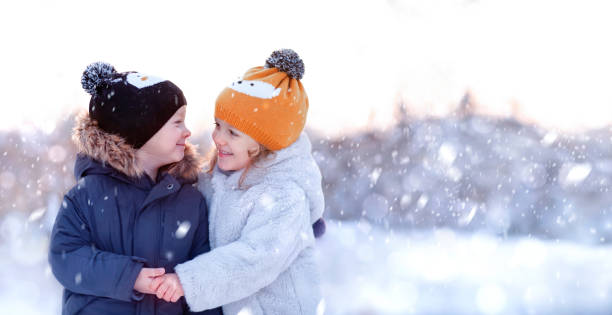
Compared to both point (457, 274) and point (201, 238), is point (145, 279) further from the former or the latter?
point (457, 274)

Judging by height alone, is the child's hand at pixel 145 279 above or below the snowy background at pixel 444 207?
above

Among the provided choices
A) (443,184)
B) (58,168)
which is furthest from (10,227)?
(443,184)

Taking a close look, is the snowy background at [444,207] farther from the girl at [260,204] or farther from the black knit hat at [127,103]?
the black knit hat at [127,103]

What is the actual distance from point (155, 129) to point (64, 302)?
764mm

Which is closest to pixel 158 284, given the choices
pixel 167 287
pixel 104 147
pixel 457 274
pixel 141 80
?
pixel 167 287

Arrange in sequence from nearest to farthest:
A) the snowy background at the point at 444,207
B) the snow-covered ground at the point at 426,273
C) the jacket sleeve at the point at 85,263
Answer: the jacket sleeve at the point at 85,263 < the snow-covered ground at the point at 426,273 < the snowy background at the point at 444,207

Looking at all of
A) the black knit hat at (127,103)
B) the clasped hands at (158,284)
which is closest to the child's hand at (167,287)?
the clasped hands at (158,284)

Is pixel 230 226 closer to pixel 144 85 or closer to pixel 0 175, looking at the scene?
pixel 144 85

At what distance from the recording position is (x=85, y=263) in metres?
1.71

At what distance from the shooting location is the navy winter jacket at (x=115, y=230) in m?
1.71

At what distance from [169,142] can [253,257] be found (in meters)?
0.63

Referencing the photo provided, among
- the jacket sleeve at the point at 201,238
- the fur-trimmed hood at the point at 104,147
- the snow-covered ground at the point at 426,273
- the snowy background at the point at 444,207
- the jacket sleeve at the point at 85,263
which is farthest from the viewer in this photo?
the snowy background at the point at 444,207

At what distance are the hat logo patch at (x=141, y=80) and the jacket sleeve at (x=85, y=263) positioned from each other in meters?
0.54

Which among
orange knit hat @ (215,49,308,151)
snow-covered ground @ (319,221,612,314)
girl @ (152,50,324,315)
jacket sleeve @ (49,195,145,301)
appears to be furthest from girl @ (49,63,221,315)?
snow-covered ground @ (319,221,612,314)
